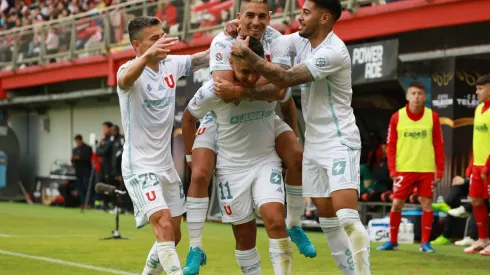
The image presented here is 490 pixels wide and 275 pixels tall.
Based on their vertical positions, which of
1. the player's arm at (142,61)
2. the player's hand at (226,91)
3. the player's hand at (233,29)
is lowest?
the player's hand at (226,91)

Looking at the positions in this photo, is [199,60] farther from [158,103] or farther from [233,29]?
[158,103]

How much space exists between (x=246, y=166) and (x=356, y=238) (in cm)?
103

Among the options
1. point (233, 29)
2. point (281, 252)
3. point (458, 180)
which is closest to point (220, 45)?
point (233, 29)

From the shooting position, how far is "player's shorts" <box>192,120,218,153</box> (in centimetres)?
823

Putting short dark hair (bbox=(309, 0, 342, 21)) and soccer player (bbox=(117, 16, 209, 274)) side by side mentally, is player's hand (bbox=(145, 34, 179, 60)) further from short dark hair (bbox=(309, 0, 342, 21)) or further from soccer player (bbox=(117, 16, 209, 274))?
short dark hair (bbox=(309, 0, 342, 21))

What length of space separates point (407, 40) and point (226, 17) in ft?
11.9

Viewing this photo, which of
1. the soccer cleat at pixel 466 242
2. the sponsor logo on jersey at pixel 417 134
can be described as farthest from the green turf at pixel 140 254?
the sponsor logo on jersey at pixel 417 134

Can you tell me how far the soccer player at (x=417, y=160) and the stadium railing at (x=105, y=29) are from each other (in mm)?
3381

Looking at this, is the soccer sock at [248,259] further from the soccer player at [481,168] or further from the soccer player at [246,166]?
the soccer player at [481,168]

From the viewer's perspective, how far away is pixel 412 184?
13.7 metres

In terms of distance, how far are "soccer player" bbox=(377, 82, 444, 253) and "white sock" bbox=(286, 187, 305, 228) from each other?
5.28 meters

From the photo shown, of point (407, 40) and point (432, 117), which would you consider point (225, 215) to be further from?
point (407, 40)

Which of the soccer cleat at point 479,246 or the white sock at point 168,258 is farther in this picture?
the soccer cleat at point 479,246

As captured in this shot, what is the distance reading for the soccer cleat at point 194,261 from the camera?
787 cm
